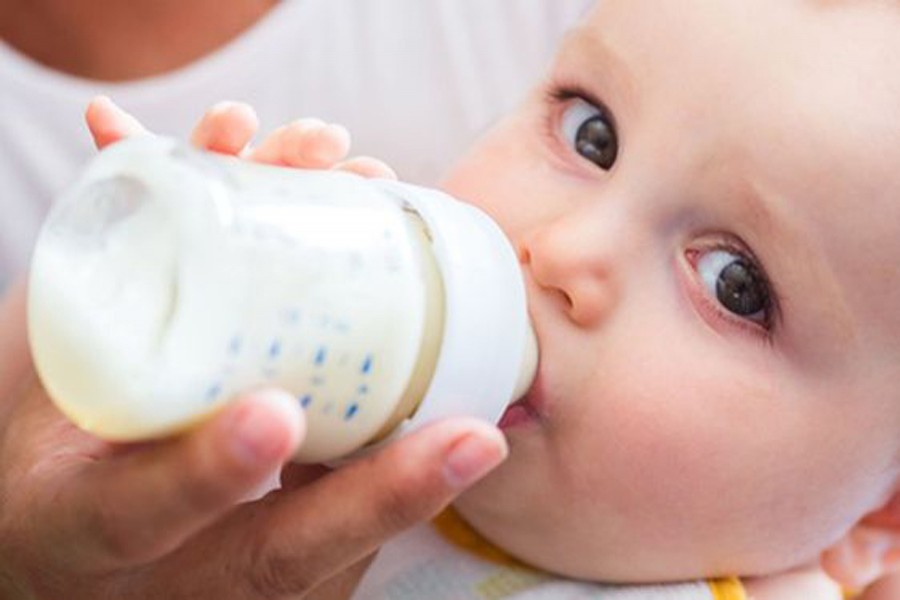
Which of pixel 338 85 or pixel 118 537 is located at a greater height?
pixel 118 537

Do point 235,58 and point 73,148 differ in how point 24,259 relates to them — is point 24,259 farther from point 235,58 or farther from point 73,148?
point 235,58

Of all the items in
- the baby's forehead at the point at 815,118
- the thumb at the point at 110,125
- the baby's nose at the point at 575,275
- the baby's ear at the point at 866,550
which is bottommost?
the baby's ear at the point at 866,550

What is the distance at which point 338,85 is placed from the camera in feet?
5.48

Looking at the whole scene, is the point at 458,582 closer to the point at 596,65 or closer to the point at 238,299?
the point at 596,65

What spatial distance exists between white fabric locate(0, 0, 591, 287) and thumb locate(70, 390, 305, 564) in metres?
0.79

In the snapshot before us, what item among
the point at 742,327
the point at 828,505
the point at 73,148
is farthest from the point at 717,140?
the point at 73,148

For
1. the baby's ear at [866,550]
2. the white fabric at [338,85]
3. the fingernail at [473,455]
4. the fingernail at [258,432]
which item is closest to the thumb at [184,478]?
the fingernail at [258,432]

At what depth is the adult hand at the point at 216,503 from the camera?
2.46 ft

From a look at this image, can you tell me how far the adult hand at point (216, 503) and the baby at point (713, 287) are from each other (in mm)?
165

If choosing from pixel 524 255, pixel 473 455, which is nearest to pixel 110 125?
pixel 524 255

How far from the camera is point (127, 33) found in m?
1.64

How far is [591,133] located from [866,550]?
42cm

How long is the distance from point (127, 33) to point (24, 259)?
28cm

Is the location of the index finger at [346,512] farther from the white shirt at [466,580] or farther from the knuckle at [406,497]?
the white shirt at [466,580]
